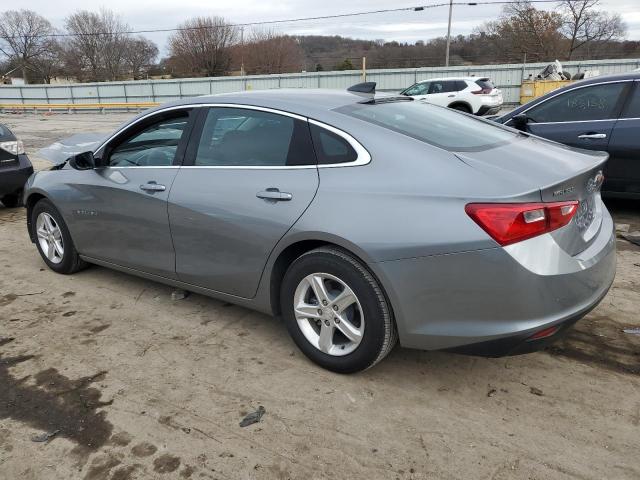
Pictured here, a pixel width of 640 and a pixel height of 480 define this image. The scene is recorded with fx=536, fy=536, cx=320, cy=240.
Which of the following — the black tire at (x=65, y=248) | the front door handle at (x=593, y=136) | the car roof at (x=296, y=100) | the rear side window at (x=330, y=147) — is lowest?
the black tire at (x=65, y=248)

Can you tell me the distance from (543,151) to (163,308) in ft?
9.33

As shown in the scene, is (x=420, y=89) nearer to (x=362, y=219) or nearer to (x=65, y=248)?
(x=65, y=248)

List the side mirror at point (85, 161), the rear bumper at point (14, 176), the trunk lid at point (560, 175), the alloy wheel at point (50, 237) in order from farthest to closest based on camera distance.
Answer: the rear bumper at point (14, 176) < the alloy wheel at point (50, 237) < the side mirror at point (85, 161) < the trunk lid at point (560, 175)

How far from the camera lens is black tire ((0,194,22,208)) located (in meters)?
7.82

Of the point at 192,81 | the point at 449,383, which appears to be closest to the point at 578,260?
the point at 449,383

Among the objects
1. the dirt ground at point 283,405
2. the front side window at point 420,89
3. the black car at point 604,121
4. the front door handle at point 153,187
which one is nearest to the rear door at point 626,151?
the black car at point 604,121

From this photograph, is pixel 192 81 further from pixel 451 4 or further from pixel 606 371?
pixel 606 371

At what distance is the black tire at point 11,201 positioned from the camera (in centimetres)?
782

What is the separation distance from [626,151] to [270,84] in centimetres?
2791

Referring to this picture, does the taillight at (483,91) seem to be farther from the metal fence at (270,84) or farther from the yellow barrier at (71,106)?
the yellow barrier at (71,106)

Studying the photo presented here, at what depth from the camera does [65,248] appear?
461cm

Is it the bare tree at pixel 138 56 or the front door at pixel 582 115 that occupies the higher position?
the bare tree at pixel 138 56

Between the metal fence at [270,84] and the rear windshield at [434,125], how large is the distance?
1024 inches

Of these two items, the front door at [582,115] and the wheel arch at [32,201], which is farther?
the front door at [582,115]
